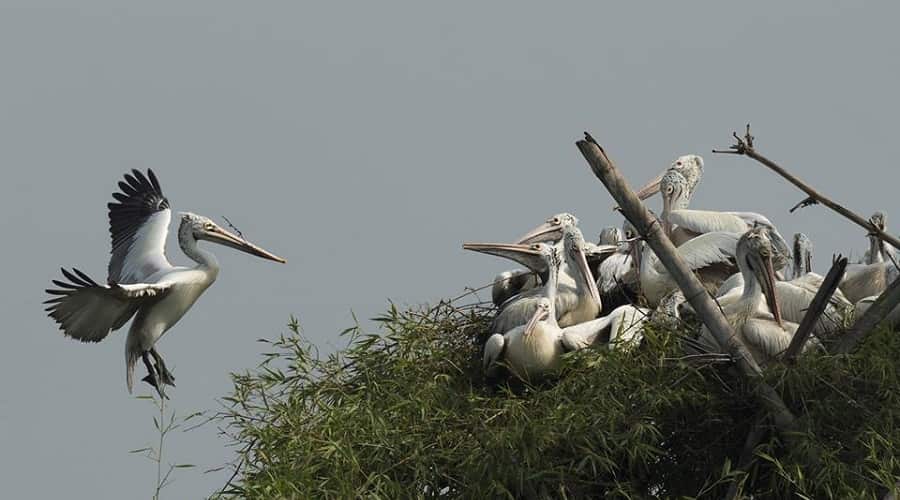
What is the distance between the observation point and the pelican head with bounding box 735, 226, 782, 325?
8.20 m

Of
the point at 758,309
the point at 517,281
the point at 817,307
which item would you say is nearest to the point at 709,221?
the point at 517,281

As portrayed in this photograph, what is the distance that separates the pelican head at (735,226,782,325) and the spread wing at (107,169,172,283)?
8.52ft

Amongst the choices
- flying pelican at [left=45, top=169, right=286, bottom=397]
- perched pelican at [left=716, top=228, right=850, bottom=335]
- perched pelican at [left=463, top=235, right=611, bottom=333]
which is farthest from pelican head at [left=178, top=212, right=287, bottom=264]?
perched pelican at [left=716, top=228, right=850, bottom=335]

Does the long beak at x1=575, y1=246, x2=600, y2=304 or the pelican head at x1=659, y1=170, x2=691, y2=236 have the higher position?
the pelican head at x1=659, y1=170, x2=691, y2=236

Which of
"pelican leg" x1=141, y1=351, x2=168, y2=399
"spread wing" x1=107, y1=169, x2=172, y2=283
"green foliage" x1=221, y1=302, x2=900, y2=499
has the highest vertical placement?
"spread wing" x1=107, y1=169, x2=172, y2=283

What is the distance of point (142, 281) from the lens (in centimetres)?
941

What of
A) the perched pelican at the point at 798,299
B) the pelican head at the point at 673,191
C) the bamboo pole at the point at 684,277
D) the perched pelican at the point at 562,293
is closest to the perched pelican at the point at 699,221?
the pelican head at the point at 673,191

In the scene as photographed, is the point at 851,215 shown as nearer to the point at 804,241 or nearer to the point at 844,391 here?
the point at 844,391

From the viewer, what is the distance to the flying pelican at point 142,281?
877cm

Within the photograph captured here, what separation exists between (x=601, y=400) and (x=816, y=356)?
0.79 m

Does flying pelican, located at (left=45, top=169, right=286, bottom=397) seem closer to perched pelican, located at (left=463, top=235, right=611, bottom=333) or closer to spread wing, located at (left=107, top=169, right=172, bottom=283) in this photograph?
spread wing, located at (left=107, top=169, right=172, bottom=283)

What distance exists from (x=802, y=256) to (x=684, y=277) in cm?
209

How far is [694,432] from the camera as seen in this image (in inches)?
318

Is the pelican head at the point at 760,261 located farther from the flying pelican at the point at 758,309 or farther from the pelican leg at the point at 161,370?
the pelican leg at the point at 161,370
